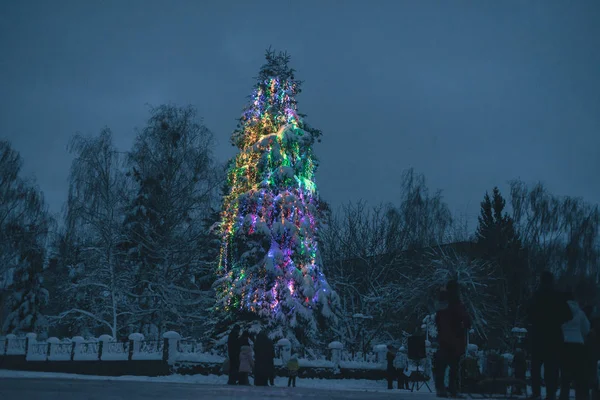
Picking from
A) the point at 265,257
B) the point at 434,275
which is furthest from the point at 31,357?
the point at 434,275

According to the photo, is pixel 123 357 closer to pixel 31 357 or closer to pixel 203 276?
pixel 31 357

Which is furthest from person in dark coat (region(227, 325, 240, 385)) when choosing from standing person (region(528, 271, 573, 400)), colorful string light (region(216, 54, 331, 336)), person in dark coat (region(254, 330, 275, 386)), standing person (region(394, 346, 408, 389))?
colorful string light (region(216, 54, 331, 336))

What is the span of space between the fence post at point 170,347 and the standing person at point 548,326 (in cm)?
1921

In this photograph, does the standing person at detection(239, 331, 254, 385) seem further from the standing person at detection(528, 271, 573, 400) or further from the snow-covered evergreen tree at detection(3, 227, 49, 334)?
the snow-covered evergreen tree at detection(3, 227, 49, 334)

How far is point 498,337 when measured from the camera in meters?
39.3

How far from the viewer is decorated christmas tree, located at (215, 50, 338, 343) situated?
2947 centimetres

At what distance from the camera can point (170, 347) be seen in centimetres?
2673

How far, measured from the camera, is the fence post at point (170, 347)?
26.6 m

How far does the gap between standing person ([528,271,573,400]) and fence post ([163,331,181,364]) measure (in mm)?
19207

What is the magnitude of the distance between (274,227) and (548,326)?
20.8m

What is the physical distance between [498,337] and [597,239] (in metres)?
12.4

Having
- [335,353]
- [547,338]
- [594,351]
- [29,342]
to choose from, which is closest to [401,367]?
[335,353]

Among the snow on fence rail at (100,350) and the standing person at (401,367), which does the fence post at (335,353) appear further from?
the snow on fence rail at (100,350)

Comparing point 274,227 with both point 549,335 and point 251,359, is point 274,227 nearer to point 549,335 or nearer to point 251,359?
point 251,359
